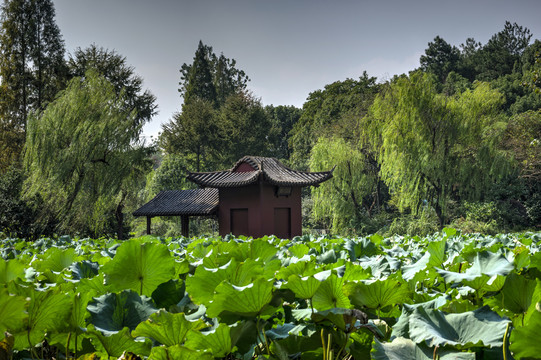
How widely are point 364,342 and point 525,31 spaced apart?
4638 cm

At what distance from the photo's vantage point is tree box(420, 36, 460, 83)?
3812 cm

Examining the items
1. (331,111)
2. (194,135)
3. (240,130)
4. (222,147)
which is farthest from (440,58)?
(194,135)

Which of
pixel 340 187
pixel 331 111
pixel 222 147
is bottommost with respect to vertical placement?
pixel 340 187

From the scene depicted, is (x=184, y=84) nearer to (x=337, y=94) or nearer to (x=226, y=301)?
(x=337, y=94)

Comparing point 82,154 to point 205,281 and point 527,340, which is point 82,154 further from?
point 527,340

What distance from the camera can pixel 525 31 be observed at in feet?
128

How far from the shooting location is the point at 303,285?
748mm

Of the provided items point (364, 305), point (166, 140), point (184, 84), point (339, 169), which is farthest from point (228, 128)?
point (364, 305)

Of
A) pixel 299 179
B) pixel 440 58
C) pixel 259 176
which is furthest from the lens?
pixel 440 58

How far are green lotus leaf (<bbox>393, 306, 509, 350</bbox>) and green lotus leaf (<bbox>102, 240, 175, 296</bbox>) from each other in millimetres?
473

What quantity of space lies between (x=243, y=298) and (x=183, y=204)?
57.8ft

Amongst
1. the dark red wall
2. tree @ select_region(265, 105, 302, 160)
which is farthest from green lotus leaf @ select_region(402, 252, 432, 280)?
tree @ select_region(265, 105, 302, 160)

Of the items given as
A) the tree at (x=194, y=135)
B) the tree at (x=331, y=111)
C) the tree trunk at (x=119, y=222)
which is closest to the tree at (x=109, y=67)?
the tree trunk at (x=119, y=222)

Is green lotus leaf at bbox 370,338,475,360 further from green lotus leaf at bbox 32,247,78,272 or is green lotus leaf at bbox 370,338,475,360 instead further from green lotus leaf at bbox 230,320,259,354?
green lotus leaf at bbox 32,247,78,272
